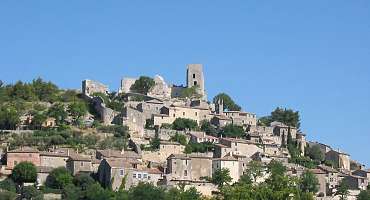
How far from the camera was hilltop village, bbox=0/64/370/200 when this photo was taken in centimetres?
6812

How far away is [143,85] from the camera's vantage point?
93750 mm

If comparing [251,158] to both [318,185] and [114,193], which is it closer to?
[318,185]

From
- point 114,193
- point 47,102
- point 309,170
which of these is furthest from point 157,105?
point 114,193

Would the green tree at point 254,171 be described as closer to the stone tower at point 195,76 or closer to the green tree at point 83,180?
the green tree at point 83,180

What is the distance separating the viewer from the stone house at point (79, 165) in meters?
70.2

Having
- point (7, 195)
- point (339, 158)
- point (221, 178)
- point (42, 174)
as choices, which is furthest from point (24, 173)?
point (339, 158)

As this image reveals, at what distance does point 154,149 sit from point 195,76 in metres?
25.3

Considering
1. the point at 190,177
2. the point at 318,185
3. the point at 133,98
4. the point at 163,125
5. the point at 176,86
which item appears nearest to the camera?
the point at 190,177

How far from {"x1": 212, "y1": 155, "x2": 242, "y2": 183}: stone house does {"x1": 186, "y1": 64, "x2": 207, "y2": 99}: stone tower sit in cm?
2469

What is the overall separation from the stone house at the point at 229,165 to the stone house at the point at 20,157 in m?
13.2

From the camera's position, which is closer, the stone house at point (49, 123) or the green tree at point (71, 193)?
the green tree at point (71, 193)

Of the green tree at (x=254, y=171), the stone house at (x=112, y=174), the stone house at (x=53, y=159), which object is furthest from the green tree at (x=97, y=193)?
the green tree at (x=254, y=171)

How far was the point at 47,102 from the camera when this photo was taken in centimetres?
8575

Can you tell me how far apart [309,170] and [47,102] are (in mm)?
23469
